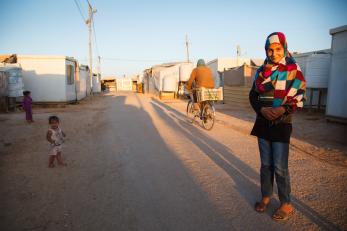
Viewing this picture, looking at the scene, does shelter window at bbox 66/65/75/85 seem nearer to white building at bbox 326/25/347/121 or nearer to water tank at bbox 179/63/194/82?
water tank at bbox 179/63/194/82

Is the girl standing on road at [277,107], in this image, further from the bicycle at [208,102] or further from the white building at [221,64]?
the white building at [221,64]

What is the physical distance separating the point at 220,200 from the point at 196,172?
1.04 m

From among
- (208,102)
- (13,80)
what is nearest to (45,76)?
(13,80)

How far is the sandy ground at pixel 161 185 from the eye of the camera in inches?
111

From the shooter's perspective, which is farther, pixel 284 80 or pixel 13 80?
pixel 13 80

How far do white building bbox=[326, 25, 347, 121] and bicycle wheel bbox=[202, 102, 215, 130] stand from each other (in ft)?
14.5

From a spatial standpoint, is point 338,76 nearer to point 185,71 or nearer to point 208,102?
point 208,102

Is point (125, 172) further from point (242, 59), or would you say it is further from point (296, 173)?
point (242, 59)

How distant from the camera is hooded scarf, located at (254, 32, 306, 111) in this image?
2660 millimetres

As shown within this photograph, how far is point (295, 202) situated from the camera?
10.6 ft

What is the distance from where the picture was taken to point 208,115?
8.32 metres

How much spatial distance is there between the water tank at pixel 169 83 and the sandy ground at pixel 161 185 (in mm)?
18119

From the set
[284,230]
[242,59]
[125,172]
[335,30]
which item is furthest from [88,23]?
[284,230]

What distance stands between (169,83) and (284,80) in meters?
22.2
